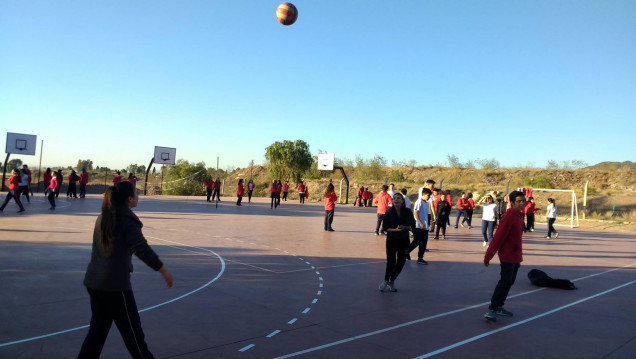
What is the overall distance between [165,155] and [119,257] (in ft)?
124

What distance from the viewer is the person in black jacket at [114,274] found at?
12.6ft

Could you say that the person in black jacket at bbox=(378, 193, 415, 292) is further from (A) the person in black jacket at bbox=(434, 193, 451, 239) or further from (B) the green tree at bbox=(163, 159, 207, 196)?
(B) the green tree at bbox=(163, 159, 207, 196)

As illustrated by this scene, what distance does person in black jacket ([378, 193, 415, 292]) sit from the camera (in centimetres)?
765

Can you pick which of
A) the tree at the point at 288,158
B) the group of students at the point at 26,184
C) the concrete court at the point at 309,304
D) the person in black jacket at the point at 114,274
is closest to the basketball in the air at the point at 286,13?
the concrete court at the point at 309,304

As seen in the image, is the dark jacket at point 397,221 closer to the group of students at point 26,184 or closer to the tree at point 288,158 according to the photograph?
the group of students at point 26,184

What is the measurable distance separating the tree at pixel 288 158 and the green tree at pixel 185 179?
9451mm

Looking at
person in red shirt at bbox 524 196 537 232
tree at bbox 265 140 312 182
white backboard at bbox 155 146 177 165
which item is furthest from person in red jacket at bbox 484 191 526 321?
tree at bbox 265 140 312 182

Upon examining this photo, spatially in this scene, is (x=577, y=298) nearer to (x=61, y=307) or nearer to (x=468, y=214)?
(x=61, y=307)

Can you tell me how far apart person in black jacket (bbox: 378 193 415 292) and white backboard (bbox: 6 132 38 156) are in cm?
3186

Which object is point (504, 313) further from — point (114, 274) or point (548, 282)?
point (114, 274)

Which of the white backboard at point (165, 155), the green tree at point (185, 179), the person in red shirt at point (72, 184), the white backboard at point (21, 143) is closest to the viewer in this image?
the person in red shirt at point (72, 184)

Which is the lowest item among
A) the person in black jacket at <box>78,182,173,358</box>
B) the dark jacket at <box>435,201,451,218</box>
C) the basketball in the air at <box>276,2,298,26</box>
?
the person in black jacket at <box>78,182,173,358</box>

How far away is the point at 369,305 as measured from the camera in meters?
6.90

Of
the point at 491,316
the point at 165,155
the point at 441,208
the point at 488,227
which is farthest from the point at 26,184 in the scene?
the point at 491,316
